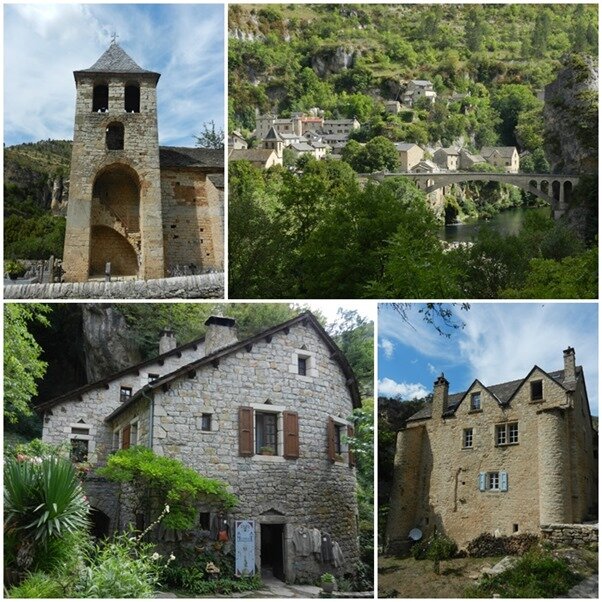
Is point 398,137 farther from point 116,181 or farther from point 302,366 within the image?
point 302,366

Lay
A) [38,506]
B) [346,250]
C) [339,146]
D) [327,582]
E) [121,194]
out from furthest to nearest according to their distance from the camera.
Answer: [339,146]
[346,250]
[121,194]
[327,582]
[38,506]

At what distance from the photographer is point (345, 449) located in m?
9.92

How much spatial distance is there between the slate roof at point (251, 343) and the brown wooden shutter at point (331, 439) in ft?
1.38

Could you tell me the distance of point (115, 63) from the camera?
11.9m

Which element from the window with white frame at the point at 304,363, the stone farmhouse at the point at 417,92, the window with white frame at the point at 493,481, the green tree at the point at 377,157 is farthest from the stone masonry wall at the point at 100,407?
the stone farmhouse at the point at 417,92

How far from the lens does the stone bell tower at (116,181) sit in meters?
12.1

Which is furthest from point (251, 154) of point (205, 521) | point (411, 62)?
point (205, 521)

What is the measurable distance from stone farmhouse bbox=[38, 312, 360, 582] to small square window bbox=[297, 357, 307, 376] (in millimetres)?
13

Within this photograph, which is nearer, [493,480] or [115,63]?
[493,480]

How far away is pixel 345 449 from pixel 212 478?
178 cm

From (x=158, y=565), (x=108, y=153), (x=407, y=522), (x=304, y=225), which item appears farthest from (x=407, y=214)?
(x=158, y=565)

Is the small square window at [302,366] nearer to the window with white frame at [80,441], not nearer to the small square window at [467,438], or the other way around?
the small square window at [467,438]

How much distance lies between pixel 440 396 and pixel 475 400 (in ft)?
1.52

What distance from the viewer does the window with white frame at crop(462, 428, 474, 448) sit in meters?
9.84
